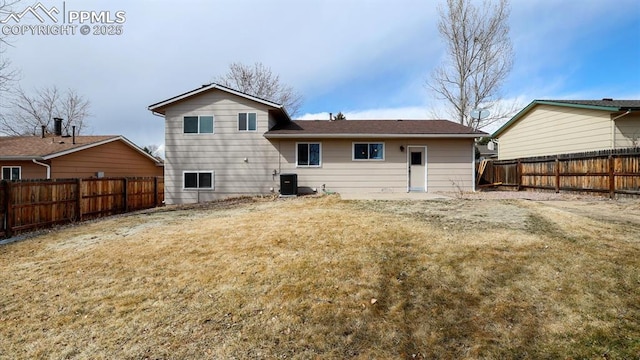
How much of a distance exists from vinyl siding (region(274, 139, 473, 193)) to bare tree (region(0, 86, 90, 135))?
1038 inches

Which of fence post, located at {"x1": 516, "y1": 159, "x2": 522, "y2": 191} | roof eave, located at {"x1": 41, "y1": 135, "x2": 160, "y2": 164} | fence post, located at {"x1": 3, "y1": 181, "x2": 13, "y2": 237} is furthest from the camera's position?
fence post, located at {"x1": 516, "y1": 159, "x2": 522, "y2": 191}

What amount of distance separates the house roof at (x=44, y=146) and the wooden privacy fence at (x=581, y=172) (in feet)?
68.1

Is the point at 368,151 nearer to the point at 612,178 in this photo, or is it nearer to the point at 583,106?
the point at 612,178

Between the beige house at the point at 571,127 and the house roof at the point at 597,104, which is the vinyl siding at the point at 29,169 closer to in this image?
the house roof at the point at 597,104

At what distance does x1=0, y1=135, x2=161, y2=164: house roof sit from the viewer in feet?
45.0

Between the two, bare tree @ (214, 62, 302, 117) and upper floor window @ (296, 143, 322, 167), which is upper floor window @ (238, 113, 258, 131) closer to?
upper floor window @ (296, 143, 322, 167)

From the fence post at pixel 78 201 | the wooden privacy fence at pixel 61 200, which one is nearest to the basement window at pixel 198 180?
the wooden privacy fence at pixel 61 200

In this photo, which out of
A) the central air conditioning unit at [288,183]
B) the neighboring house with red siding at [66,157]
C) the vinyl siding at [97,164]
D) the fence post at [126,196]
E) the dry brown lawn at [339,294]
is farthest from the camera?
the vinyl siding at [97,164]

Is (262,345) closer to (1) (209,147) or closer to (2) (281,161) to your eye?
(2) (281,161)

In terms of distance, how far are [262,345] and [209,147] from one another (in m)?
11.6

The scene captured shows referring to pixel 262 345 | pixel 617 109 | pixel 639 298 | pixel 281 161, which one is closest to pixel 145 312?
pixel 262 345

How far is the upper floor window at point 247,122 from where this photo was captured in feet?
43.1

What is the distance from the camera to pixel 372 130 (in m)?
13.2

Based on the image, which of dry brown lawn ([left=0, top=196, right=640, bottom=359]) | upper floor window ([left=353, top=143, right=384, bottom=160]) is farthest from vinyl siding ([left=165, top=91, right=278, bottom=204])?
dry brown lawn ([left=0, top=196, right=640, bottom=359])
